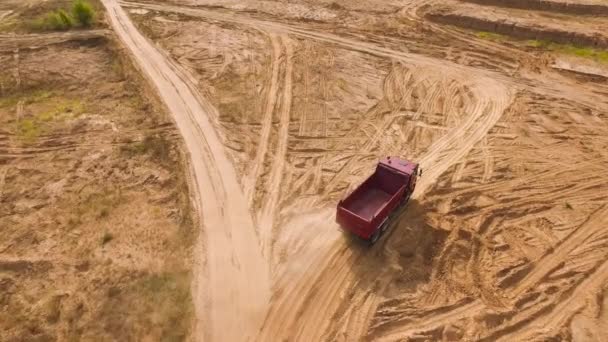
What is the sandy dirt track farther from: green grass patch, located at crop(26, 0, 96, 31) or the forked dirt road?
green grass patch, located at crop(26, 0, 96, 31)

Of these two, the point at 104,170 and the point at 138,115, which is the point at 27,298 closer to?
the point at 104,170

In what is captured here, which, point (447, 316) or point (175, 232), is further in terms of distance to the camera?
point (175, 232)

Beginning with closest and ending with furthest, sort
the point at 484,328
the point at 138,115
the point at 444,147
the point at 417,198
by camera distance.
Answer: the point at 484,328 < the point at 417,198 < the point at 444,147 < the point at 138,115

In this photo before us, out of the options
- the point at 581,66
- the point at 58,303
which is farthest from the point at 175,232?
the point at 581,66

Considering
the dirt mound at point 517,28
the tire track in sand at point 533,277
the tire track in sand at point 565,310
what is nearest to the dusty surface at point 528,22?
the dirt mound at point 517,28

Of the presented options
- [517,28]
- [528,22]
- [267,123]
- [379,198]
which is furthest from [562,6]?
[379,198]

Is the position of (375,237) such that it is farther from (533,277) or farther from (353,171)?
(533,277)
